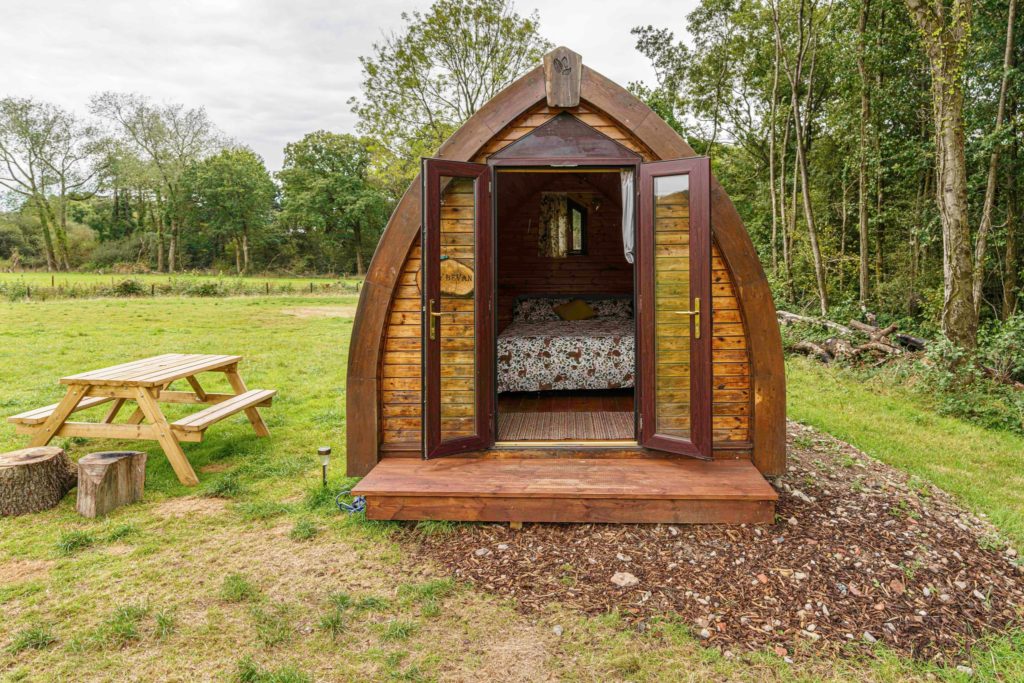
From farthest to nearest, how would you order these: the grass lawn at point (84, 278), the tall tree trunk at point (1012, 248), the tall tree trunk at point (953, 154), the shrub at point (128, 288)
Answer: the grass lawn at point (84, 278), the shrub at point (128, 288), the tall tree trunk at point (1012, 248), the tall tree trunk at point (953, 154)

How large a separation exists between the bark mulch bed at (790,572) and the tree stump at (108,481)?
7.09 feet

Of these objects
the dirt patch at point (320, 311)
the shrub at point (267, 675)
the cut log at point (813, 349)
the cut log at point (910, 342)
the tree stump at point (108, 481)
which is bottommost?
the shrub at point (267, 675)

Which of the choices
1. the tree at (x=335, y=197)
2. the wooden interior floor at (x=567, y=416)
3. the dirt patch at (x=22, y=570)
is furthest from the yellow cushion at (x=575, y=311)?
the tree at (x=335, y=197)

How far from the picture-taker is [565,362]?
19.7 feet

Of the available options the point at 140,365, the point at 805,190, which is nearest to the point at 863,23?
the point at 805,190

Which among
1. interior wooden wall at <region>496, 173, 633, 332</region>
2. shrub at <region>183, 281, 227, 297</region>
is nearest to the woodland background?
interior wooden wall at <region>496, 173, 633, 332</region>

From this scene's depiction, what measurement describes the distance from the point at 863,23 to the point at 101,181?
31.8m

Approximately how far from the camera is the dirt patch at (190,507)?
3964mm

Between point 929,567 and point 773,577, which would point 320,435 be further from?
point 929,567

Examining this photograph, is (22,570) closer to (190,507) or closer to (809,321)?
(190,507)

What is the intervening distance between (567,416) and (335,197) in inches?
1163

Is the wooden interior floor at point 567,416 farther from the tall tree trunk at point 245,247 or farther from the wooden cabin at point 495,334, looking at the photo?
the tall tree trunk at point 245,247

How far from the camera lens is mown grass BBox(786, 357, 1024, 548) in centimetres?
418

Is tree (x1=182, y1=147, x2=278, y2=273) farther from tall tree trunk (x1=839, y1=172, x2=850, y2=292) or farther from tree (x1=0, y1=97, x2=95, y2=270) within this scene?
tall tree trunk (x1=839, y1=172, x2=850, y2=292)
